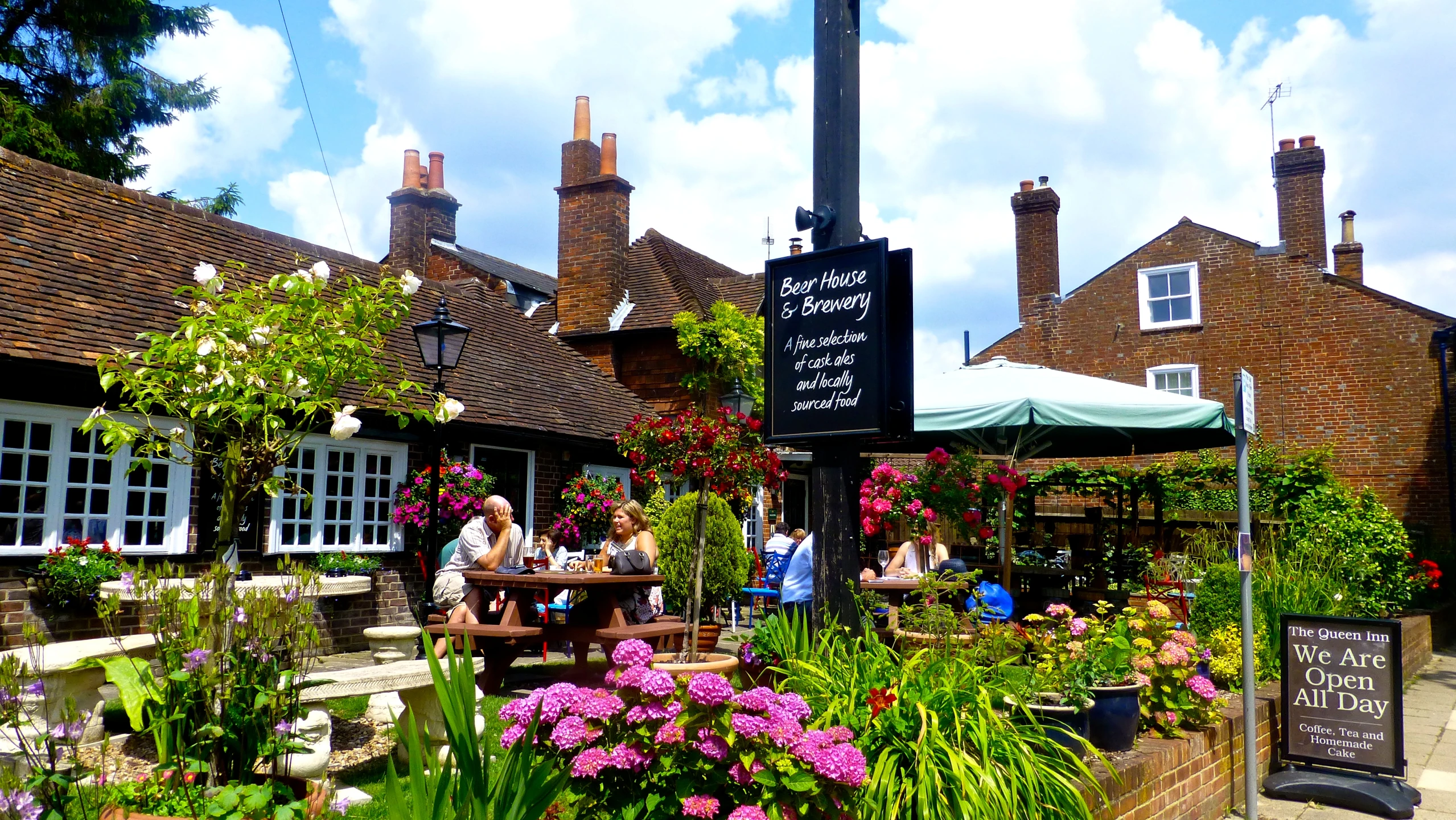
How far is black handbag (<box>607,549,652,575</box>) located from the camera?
7.25 metres

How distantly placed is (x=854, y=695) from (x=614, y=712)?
1.10m

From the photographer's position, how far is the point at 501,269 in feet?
83.5

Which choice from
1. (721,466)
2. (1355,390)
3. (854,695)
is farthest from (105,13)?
(1355,390)

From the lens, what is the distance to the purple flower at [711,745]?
271 cm

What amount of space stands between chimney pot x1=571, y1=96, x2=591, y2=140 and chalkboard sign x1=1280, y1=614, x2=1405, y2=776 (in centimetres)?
1498

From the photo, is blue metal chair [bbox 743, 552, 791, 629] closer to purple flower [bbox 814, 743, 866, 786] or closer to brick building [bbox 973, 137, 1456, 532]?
purple flower [bbox 814, 743, 866, 786]

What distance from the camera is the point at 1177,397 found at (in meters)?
8.23

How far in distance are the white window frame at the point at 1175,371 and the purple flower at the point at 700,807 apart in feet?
61.9

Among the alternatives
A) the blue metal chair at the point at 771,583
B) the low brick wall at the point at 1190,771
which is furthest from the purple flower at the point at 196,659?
the blue metal chair at the point at 771,583

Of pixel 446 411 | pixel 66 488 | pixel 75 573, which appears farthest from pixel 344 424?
pixel 66 488

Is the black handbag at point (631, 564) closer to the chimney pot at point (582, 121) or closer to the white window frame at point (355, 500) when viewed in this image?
the white window frame at point (355, 500)

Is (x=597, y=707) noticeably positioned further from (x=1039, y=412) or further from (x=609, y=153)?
(x=609, y=153)

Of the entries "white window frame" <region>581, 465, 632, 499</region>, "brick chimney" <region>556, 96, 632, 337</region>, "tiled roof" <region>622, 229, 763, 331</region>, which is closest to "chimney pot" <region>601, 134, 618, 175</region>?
"brick chimney" <region>556, 96, 632, 337</region>

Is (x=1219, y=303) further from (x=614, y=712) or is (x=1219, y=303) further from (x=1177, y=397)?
(x=614, y=712)
